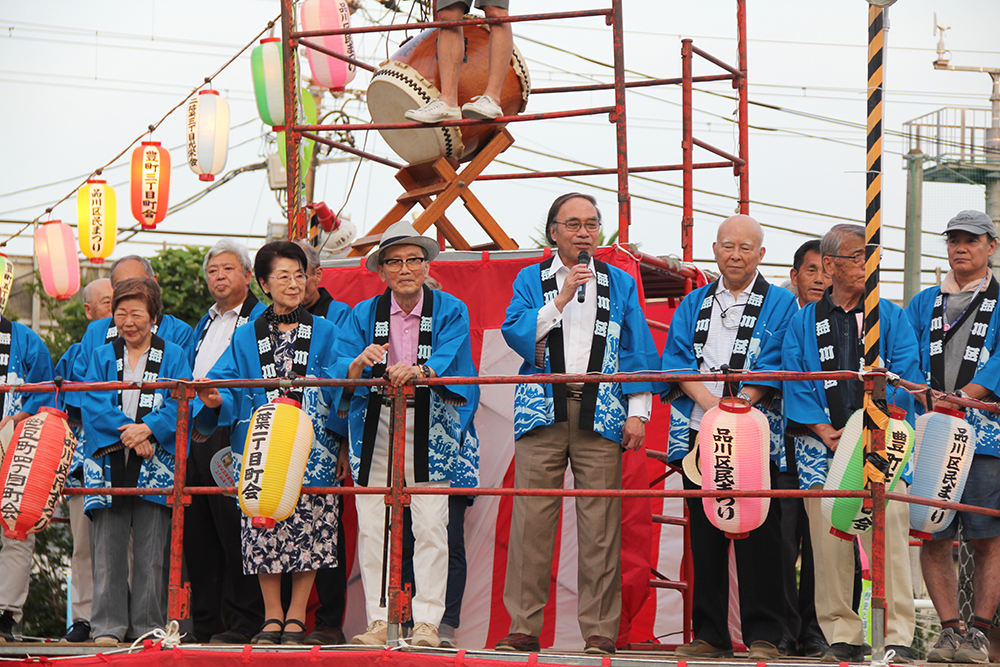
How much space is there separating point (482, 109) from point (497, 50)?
484 millimetres

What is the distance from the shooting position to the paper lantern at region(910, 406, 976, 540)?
4.68 meters

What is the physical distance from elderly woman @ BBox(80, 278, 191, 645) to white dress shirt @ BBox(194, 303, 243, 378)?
134mm

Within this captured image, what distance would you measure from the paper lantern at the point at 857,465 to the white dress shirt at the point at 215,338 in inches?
128

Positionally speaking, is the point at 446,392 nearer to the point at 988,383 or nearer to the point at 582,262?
the point at 582,262

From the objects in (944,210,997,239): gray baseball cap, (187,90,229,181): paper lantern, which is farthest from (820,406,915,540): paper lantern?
(187,90,229,181): paper lantern

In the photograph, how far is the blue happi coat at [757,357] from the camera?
5027mm

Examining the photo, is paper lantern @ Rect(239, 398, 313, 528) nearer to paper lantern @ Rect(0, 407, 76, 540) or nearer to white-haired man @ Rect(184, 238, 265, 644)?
white-haired man @ Rect(184, 238, 265, 644)

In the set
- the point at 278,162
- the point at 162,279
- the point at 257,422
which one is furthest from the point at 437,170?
the point at 278,162

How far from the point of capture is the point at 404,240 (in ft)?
16.9

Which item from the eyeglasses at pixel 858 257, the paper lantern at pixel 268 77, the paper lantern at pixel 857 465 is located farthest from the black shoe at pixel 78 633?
the paper lantern at pixel 268 77

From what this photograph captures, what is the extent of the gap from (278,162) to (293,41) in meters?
12.7

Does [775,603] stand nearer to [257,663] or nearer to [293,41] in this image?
[257,663]

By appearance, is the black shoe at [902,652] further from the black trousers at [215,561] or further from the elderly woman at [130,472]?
the elderly woman at [130,472]

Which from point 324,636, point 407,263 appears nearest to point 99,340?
point 407,263
